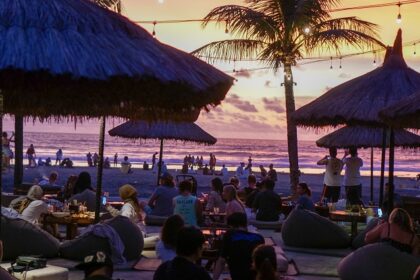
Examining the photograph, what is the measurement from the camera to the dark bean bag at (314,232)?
503 inches

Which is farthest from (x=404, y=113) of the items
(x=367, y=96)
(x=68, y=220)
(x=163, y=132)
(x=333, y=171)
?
(x=163, y=132)

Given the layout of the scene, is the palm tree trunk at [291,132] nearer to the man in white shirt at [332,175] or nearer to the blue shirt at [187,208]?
the man in white shirt at [332,175]

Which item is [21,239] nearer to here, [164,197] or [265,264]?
[164,197]

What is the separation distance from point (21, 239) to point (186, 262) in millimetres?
5553

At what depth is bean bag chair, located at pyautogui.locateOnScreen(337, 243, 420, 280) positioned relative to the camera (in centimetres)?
870

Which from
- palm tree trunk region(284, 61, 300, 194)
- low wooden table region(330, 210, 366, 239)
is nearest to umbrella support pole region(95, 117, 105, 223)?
low wooden table region(330, 210, 366, 239)

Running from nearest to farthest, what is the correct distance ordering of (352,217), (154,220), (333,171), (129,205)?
1. (129,205)
2. (352,217)
3. (154,220)
4. (333,171)

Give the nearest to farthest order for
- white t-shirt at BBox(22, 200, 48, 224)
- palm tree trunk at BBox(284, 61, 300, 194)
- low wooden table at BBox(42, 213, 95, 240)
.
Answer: white t-shirt at BBox(22, 200, 48, 224), low wooden table at BBox(42, 213, 95, 240), palm tree trunk at BBox(284, 61, 300, 194)

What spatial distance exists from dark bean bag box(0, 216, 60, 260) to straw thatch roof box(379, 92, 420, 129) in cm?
506

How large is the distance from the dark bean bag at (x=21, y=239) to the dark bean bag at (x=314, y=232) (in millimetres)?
4401

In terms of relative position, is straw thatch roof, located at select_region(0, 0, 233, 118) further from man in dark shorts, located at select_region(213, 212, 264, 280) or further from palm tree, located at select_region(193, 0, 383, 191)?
palm tree, located at select_region(193, 0, 383, 191)

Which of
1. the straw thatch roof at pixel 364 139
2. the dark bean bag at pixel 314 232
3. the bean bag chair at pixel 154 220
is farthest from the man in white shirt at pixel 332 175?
the dark bean bag at pixel 314 232

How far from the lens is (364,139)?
19297 millimetres

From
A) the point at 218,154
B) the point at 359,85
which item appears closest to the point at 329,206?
the point at 359,85
